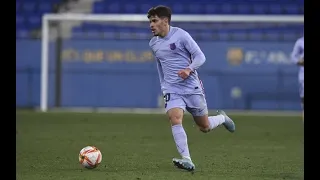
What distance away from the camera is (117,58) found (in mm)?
22953

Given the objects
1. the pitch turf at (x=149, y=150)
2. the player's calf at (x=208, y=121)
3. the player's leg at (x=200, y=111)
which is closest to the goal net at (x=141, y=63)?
the pitch turf at (x=149, y=150)

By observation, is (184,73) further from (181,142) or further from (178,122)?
(181,142)

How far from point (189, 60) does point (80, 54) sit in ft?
49.8

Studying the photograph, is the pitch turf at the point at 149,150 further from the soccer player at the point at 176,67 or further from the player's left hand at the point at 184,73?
the player's left hand at the point at 184,73

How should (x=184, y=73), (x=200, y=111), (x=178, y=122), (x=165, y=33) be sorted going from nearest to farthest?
(x=184, y=73) → (x=178, y=122) → (x=165, y=33) → (x=200, y=111)

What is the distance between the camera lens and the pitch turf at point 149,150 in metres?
7.45

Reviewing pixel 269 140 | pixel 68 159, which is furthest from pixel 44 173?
pixel 269 140

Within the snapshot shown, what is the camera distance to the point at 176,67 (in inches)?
313

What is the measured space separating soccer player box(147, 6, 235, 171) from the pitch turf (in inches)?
23.4

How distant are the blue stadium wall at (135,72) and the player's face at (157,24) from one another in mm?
14873

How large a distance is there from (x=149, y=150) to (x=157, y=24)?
9.99ft

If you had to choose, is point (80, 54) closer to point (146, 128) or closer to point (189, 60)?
point (146, 128)

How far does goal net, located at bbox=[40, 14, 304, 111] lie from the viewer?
22578mm

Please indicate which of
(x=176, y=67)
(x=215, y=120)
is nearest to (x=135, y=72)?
(x=215, y=120)
